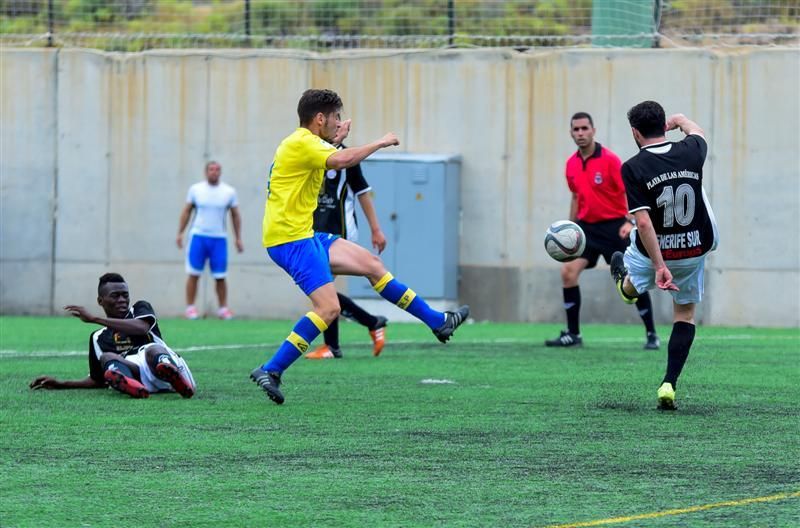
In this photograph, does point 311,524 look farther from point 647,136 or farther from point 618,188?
point 618,188

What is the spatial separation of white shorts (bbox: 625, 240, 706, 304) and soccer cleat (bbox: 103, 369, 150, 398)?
3269 millimetres

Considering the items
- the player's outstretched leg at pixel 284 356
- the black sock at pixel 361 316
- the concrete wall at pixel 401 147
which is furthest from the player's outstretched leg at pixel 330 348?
the concrete wall at pixel 401 147

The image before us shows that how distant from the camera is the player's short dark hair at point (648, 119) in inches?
335

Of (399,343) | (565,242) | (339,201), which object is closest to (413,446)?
(565,242)

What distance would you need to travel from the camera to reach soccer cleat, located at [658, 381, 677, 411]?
8516 millimetres

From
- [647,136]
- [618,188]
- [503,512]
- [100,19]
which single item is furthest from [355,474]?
[100,19]

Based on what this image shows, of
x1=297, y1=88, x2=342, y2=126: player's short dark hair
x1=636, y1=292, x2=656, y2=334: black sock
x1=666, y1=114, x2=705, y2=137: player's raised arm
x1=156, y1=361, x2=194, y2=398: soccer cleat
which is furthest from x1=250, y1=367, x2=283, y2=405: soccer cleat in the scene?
x1=636, y1=292, x2=656, y2=334: black sock

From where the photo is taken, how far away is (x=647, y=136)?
28.1ft

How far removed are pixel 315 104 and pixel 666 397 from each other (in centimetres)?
283

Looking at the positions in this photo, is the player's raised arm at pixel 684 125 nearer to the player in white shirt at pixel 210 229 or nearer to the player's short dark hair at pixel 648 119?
the player's short dark hair at pixel 648 119

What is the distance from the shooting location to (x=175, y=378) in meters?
9.05

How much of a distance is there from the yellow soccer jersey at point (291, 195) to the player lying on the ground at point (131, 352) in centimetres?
99

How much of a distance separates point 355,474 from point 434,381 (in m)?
3.88

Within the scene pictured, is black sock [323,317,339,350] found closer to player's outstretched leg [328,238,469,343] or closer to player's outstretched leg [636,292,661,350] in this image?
player's outstretched leg [328,238,469,343]
